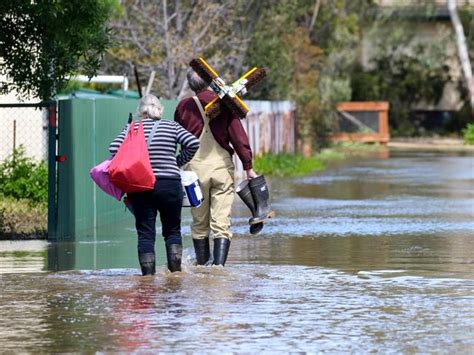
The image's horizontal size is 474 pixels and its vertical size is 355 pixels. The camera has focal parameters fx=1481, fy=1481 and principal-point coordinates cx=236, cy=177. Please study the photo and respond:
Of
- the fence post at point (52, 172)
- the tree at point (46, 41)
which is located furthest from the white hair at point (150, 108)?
the fence post at point (52, 172)

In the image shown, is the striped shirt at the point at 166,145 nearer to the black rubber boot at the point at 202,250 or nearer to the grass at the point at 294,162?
the black rubber boot at the point at 202,250

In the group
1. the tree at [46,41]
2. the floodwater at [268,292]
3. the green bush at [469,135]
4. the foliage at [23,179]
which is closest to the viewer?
the floodwater at [268,292]

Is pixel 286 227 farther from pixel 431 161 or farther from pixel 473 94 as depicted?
pixel 473 94

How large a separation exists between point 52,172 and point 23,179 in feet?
8.92

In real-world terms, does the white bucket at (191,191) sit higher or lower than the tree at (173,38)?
lower

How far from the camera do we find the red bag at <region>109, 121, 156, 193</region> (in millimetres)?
12312

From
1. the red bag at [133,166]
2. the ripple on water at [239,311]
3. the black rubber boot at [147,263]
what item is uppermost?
the red bag at [133,166]

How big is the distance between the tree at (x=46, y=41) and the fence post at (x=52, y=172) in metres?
0.24

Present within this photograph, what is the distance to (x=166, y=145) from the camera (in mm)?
12625

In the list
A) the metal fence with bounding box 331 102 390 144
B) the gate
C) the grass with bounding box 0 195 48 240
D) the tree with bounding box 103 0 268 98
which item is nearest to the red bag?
the grass with bounding box 0 195 48 240

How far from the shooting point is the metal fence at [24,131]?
2230 cm

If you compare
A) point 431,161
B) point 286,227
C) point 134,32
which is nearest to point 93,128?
point 286,227

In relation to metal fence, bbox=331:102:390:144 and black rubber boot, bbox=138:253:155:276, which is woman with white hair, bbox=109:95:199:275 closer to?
black rubber boot, bbox=138:253:155:276

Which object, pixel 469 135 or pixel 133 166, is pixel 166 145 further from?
pixel 469 135
